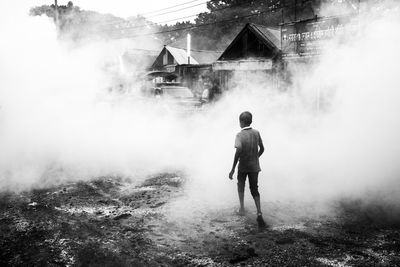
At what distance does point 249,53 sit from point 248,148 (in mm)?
16266

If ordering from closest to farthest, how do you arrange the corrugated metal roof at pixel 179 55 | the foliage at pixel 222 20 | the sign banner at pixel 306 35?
the sign banner at pixel 306 35 → the foliage at pixel 222 20 → the corrugated metal roof at pixel 179 55

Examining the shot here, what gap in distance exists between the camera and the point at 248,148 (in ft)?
14.0

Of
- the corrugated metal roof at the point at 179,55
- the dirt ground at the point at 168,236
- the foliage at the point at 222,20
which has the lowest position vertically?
the dirt ground at the point at 168,236

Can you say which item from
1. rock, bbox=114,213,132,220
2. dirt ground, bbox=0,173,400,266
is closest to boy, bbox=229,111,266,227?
dirt ground, bbox=0,173,400,266

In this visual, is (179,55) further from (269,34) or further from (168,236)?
(168,236)

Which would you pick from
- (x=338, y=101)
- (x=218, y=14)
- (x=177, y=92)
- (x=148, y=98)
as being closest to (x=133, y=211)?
(x=338, y=101)

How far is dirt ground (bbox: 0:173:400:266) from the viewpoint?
3.22 m

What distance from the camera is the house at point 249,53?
17.6 meters

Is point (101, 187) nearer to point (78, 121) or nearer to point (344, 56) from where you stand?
point (78, 121)

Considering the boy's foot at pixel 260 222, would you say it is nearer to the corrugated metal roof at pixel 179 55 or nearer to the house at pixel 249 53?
the house at pixel 249 53

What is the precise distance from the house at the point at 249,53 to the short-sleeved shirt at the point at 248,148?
1334 cm

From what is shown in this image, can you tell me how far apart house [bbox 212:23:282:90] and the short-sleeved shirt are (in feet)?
43.8

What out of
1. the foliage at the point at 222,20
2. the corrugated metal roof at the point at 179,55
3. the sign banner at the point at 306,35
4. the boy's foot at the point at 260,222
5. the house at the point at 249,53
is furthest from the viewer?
the corrugated metal roof at the point at 179,55

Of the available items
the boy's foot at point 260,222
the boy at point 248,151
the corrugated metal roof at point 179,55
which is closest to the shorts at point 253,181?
the boy at point 248,151
